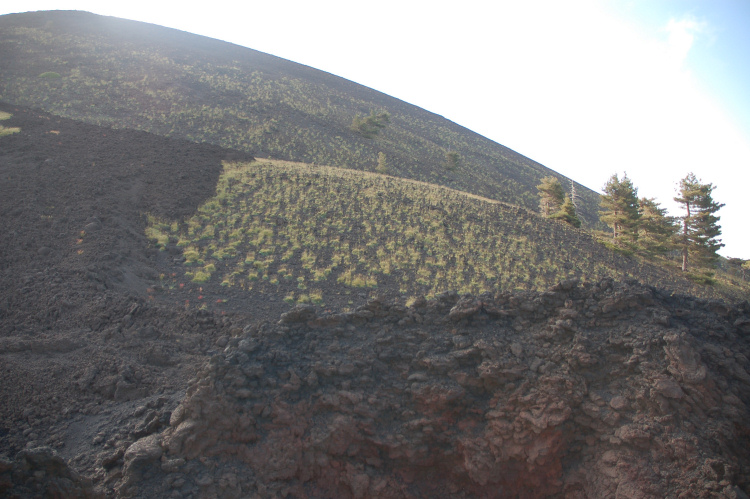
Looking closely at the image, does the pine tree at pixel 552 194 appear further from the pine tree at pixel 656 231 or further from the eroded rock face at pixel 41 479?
the eroded rock face at pixel 41 479

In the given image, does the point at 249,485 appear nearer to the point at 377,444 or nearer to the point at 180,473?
the point at 180,473

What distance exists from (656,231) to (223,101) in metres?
36.5

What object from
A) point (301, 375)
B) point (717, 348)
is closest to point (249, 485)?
point (301, 375)

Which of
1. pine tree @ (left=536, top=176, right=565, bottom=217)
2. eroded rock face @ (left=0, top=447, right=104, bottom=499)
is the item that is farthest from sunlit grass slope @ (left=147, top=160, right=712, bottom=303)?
eroded rock face @ (left=0, top=447, right=104, bottom=499)

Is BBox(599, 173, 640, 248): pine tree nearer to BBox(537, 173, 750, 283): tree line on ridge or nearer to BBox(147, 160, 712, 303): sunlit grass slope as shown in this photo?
BBox(537, 173, 750, 283): tree line on ridge

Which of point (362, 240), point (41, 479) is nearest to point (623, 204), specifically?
point (362, 240)

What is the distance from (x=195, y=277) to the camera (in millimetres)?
A: 14828

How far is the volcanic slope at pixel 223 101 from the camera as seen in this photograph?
107ft

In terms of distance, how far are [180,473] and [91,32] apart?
59.8 metres

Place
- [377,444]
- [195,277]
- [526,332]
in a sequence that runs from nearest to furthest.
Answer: [377,444] → [526,332] → [195,277]

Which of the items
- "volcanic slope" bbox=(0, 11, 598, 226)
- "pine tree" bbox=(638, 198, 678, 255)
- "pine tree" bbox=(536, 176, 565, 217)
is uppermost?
"volcanic slope" bbox=(0, 11, 598, 226)

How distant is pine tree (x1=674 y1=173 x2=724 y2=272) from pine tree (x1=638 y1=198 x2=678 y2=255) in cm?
70

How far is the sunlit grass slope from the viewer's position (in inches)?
648

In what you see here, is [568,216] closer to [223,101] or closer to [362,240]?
[362,240]
